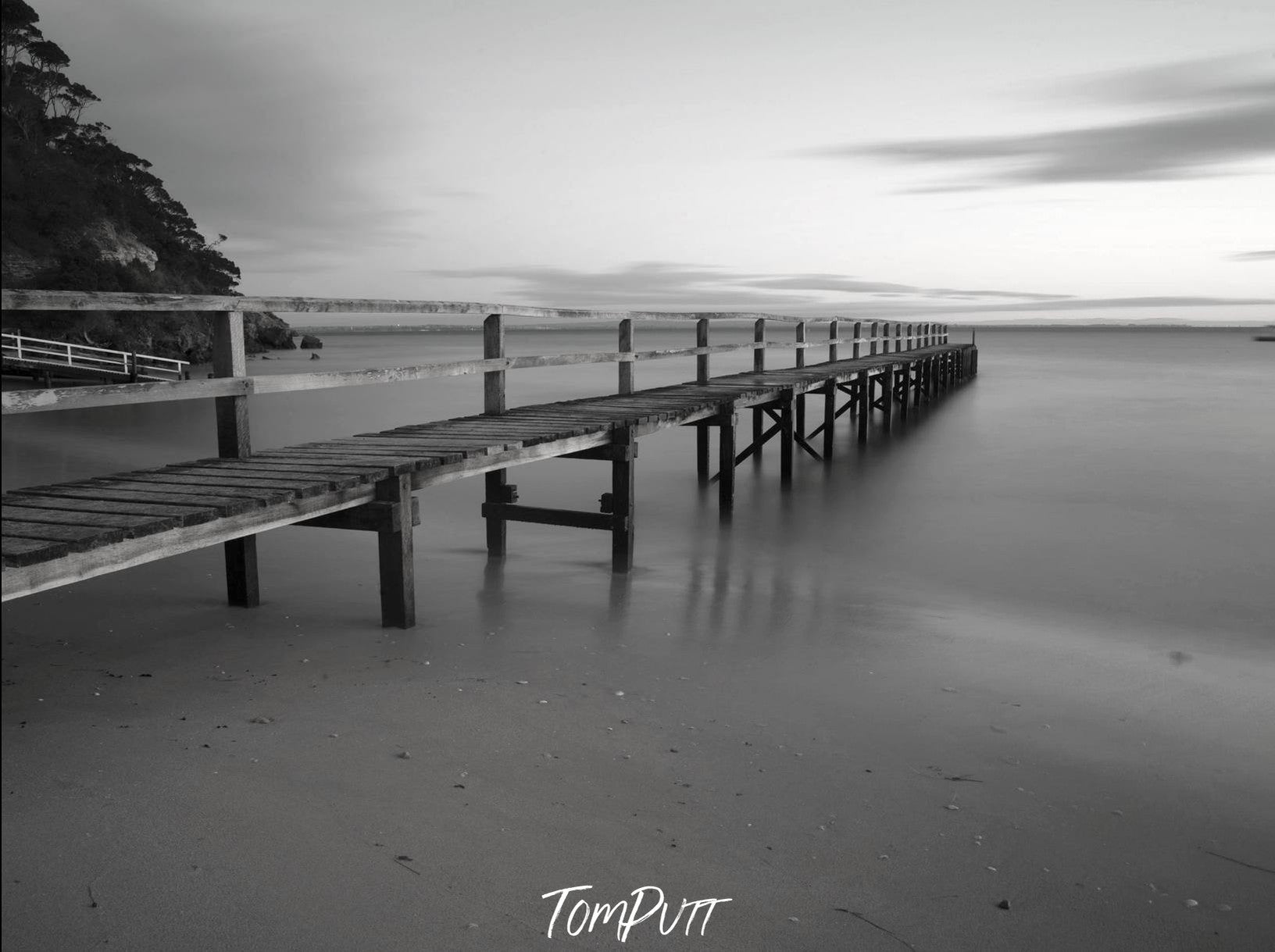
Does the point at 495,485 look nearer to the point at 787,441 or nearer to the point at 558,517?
the point at 558,517

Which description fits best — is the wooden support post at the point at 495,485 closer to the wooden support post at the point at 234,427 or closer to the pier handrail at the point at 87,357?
the wooden support post at the point at 234,427

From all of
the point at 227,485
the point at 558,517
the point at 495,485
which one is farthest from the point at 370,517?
the point at 495,485

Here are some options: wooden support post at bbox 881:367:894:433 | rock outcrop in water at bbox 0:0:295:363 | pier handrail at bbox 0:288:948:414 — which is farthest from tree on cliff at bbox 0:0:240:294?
pier handrail at bbox 0:288:948:414

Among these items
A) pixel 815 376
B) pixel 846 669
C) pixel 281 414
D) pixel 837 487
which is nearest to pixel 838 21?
pixel 815 376

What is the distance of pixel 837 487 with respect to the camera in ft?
36.5

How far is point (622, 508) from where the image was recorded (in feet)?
21.5

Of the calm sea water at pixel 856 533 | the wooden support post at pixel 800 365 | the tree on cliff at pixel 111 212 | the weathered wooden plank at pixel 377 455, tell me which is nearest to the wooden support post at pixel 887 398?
the calm sea water at pixel 856 533

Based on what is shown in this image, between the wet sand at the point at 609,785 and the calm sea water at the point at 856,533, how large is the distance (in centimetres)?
68

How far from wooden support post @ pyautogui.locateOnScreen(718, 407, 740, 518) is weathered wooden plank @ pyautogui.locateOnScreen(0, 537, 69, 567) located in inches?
247

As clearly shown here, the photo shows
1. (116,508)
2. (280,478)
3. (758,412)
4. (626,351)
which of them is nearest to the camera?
(116,508)

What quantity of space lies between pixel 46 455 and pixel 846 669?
480 inches

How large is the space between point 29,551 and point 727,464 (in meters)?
6.73

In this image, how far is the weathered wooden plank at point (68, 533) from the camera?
3.00 m

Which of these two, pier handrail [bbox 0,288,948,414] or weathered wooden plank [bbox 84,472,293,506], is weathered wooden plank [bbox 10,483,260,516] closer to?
weathered wooden plank [bbox 84,472,293,506]
